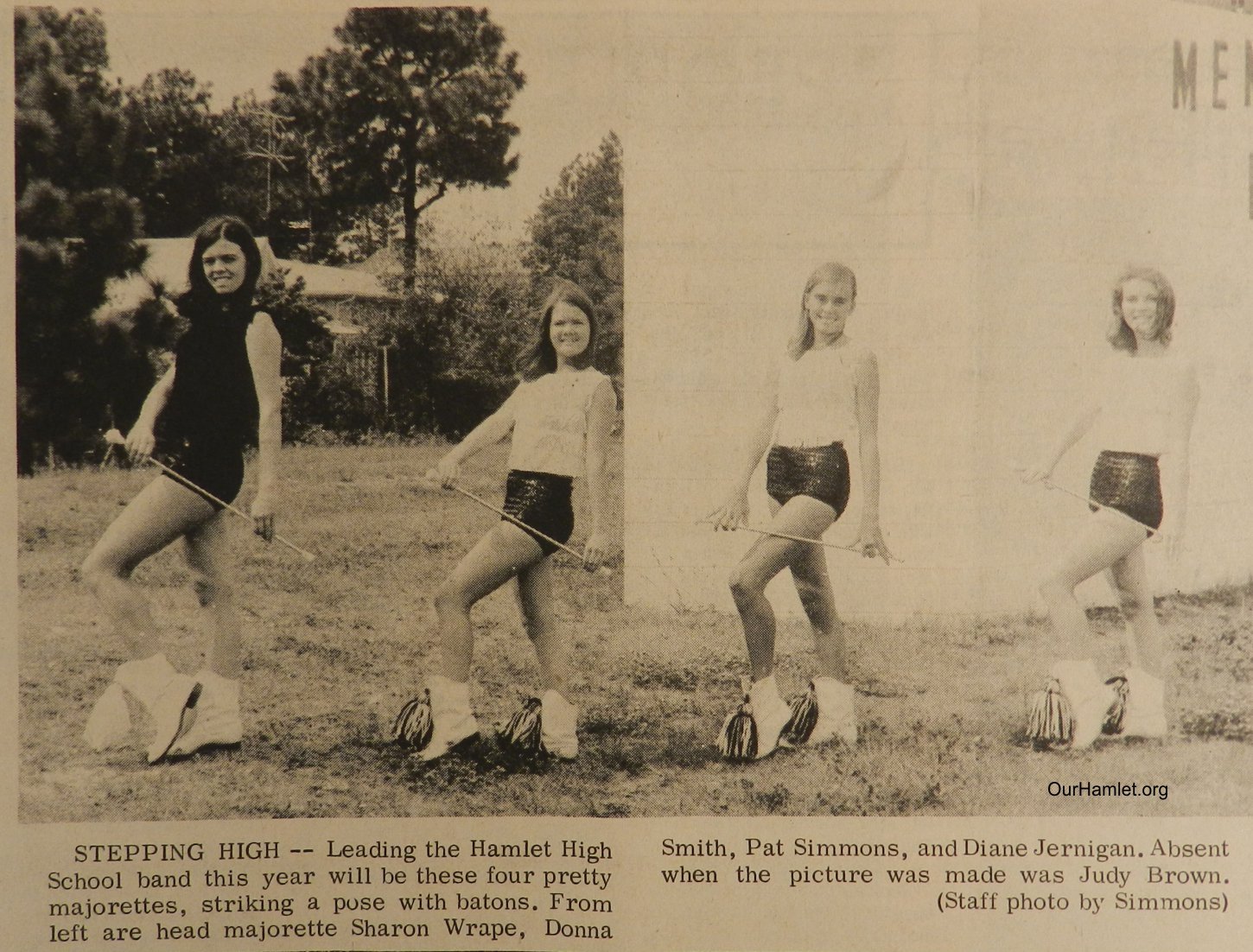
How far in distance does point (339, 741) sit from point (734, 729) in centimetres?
159

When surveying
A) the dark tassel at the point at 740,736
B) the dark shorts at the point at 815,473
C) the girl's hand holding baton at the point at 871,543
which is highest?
the dark shorts at the point at 815,473

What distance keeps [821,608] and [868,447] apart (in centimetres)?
68

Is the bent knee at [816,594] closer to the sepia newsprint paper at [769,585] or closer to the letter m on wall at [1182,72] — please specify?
the sepia newsprint paper at [769,585]

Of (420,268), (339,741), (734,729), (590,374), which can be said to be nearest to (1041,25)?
(590,374)

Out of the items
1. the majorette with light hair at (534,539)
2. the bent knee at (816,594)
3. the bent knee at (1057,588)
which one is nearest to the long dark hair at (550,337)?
the majorette with light hair at (534,539)

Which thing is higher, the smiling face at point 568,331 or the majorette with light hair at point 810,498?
the smiling face at point 568,331

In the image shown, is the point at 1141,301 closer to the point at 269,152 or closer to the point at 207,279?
the point at 269,152

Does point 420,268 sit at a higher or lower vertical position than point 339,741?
higher

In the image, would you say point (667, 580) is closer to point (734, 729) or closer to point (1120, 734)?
point (734, 729)

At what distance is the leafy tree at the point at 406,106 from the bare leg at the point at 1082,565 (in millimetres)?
2809

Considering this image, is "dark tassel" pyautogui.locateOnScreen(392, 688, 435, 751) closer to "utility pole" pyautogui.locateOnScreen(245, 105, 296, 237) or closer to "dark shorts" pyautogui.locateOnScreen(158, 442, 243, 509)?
"dark shorts" pyautogui.locateOnScreen(158, 442, 243, 509)

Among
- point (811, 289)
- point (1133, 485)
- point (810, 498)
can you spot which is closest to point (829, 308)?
point (811, 289)

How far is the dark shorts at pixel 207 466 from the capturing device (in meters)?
4.37

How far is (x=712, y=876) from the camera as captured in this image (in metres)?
4.30
